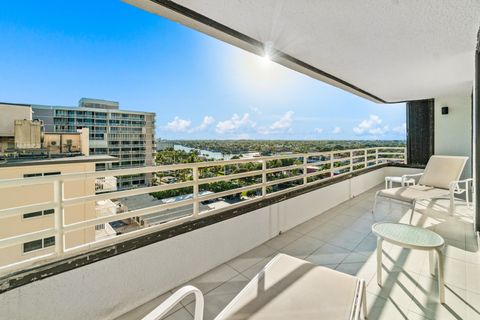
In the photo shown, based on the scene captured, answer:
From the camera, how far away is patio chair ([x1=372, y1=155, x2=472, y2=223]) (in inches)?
129

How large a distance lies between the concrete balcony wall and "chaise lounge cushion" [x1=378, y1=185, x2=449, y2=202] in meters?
1.94

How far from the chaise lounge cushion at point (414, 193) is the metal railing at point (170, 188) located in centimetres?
105

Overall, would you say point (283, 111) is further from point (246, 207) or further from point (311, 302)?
point (311, 302)

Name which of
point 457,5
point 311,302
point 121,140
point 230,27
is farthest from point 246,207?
point 121,140

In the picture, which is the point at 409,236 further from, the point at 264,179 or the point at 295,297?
the point at 264,179

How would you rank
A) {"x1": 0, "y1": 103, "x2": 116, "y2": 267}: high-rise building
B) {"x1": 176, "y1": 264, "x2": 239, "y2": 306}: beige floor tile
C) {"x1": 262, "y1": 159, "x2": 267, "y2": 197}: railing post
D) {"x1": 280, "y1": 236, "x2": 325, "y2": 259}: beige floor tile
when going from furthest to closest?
{"x1": 0, "y1": 103, "x2": 116, "y2": 267}: high-rise building → {"x1": 262, "y1": 159, "x2": 267, "y2": 197}: railing post → {"x1": 280, "y1": 236, "x2": 325, "y2": 259}: beige floor tile → {"x1": 176, "y1": 264, "x2": 239, "y2": 306}: beige floor tile

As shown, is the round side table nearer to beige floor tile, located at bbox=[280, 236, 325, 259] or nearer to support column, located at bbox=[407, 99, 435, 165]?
beige floor tile, located at bbox=[280, 236, 325, 259]

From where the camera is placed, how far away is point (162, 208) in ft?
6.06

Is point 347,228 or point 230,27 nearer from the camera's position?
point 230,27

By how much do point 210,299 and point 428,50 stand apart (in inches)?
144

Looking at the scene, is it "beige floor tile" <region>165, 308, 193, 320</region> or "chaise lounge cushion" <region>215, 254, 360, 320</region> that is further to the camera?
"beige floor tile" <region>165, 308, 193, 320</region>

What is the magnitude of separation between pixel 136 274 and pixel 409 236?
2.27 m

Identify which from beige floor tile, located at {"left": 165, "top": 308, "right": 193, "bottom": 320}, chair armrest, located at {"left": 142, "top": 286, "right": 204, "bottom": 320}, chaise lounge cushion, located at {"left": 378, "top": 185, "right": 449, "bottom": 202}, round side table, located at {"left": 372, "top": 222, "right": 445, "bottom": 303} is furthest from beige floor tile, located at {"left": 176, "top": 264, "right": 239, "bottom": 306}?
chaise lounge cushion, located at {"left": 378, "top": 185, "right": 449, "bottom": 202}

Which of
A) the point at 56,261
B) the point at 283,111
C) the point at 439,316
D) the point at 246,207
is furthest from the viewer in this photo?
the point at 283,111
